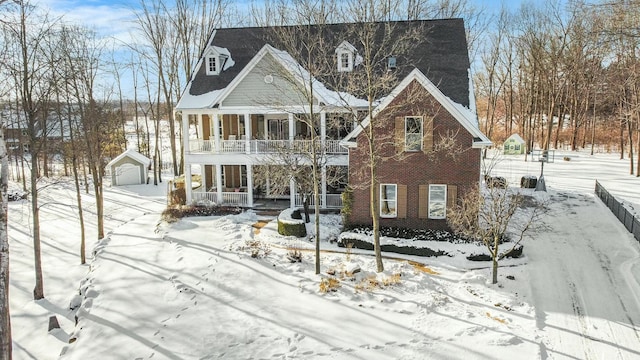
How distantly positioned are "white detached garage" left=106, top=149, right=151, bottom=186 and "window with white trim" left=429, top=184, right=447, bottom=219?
84.2ft

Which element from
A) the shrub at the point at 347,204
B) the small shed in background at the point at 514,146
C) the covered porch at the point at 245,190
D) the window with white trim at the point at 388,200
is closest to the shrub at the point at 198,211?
the covered porch at the point at 245,190

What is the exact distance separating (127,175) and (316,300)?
90.6ft

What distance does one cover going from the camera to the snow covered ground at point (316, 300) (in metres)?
11.2

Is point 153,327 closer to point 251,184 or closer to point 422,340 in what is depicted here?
point 422,340

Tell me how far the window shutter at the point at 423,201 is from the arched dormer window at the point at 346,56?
773 cm

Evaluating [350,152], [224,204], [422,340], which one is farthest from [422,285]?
[224,204]

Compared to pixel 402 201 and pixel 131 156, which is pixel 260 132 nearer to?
pixel 402 201

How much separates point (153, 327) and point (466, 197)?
12.5 m

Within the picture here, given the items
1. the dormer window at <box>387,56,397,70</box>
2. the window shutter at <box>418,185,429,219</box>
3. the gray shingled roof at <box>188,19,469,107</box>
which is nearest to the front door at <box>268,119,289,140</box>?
the gray shingled roof at <box>188,19,469,107</box>

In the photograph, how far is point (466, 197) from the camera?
17.9 meters

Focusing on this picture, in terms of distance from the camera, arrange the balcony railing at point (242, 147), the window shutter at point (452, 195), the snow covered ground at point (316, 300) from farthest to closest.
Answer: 1. the balcony railing at point (242, 147)
2. the window shutter at point (452, 195)
3. the snow covered ground at point (316, 300)

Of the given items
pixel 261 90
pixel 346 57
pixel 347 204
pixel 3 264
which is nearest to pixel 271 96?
pixel 261 90

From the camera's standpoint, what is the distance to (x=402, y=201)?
769 inches

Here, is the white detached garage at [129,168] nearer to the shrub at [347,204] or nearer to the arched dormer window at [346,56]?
the arched dormer window at [346,56]
